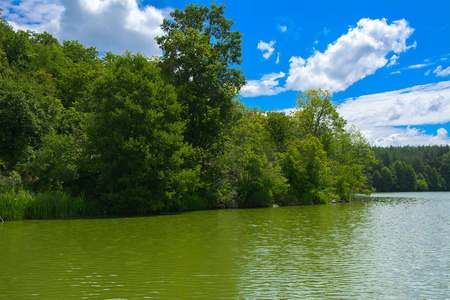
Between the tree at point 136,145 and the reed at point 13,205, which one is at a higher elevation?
the tree at point 136,145

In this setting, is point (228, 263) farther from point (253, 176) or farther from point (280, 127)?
point (280, 127)

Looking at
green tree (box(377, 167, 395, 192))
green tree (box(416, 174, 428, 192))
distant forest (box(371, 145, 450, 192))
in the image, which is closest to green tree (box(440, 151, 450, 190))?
distant forest (box(371, 145, 450, 192))

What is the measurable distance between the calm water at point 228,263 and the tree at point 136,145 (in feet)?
33.5

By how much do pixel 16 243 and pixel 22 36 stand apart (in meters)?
36.5

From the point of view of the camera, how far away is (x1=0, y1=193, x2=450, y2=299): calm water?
8.02 meters

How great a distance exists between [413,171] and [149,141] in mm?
107565

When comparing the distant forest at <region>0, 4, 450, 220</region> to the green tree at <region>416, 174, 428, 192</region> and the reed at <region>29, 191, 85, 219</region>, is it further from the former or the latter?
the green tree at <region>416, 174, 428, 192</region>

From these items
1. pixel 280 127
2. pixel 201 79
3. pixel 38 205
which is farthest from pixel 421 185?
pixel 38 205

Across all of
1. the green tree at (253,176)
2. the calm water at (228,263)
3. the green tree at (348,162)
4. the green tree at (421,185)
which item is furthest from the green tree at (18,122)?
the green tree at (421,185)

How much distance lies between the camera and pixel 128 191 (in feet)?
92.8

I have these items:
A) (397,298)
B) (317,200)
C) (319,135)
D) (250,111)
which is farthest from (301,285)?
(319,135)

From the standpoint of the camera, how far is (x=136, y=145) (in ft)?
92.9

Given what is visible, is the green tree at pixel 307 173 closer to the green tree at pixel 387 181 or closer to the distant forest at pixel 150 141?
the distant forest at pixel 150 141

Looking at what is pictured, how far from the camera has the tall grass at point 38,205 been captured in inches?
939
